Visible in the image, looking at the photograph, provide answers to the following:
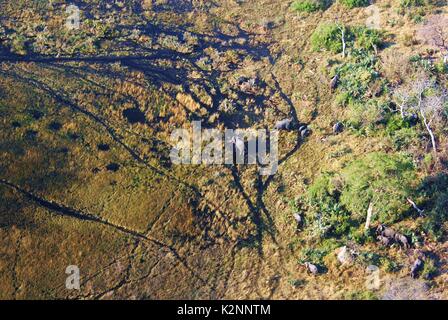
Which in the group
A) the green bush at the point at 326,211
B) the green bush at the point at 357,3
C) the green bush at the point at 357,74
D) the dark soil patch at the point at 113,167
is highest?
the green bush at the point at 357,3

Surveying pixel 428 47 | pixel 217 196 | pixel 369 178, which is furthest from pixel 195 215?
pixel 428 47

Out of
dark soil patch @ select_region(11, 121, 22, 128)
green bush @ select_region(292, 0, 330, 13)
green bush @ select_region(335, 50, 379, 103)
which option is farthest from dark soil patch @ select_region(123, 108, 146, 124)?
green bush @ select_region(292, 0, 330, 13)

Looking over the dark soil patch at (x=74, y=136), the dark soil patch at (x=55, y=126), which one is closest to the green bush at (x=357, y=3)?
the dark soil patch at (x=74, y=136)

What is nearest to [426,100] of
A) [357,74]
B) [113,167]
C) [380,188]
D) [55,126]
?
[357,74]

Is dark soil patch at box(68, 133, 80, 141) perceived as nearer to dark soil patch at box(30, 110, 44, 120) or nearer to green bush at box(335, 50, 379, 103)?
dark soil patch at box(30, 110, 44, 120)

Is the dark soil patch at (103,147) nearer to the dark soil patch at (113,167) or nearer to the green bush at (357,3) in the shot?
the dark soil patch at (113,167)

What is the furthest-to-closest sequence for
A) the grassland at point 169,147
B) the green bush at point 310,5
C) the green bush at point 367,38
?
the green bush at point 310,5 < the green bush at point 367,38 < the grassland at point 169,147

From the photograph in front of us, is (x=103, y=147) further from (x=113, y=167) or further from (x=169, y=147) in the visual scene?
(x=169, y=147)
